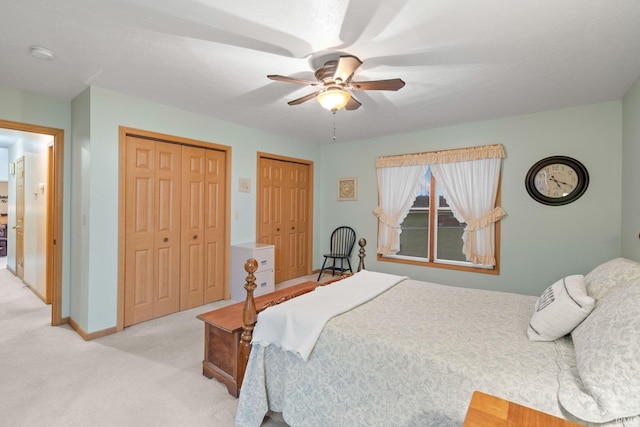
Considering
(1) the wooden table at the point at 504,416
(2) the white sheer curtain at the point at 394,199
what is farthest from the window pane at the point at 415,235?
(1) the wooden table at the point at 504,416

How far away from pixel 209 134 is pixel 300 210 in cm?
198

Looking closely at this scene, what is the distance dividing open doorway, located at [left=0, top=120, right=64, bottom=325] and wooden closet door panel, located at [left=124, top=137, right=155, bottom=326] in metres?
0.73

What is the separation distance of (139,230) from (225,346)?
1.81 meters

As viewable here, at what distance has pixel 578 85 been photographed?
2.68 m

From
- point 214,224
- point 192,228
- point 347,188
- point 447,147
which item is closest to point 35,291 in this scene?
point 192,228

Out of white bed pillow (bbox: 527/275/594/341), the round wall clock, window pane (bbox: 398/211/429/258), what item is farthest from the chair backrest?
white bed pillow (bbox: 527/275/594/341)

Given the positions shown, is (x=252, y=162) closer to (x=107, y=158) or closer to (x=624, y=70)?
(x=107, y=158)

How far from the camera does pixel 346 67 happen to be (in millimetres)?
2027

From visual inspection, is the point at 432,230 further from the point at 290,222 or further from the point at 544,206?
the point at 290,222

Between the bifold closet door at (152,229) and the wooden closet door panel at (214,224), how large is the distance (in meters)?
0.36

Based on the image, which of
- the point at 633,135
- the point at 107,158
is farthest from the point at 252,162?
the point at 633,135

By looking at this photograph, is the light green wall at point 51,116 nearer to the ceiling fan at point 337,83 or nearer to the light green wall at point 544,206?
the ceiling fan at point 337,83

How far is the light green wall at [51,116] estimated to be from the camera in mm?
2760

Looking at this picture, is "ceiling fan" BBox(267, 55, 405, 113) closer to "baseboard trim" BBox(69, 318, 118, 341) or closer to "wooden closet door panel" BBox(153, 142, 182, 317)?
"wooden closet door panel" BBox(153, 142, 182, 317)
